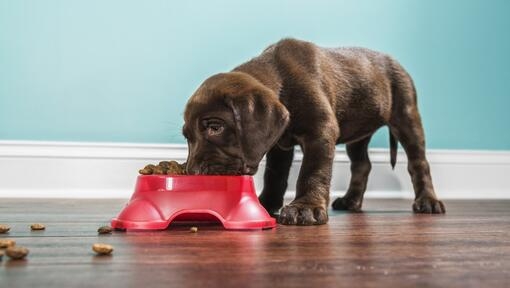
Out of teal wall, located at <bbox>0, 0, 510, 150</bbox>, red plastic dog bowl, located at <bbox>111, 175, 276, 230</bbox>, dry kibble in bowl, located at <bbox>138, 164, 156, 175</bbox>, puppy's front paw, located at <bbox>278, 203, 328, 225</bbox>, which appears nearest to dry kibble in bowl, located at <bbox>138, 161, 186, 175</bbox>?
dry kibble in bowl, located at <bbox>138, 164, 156, 175</bbox>

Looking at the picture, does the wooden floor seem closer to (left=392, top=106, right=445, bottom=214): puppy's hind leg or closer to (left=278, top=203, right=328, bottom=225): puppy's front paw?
(left=278, top=203, right=328, bottom=225): puppy's front paw

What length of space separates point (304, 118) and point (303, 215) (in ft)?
1.37

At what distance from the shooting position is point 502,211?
2.63 meters

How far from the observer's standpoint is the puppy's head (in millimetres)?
1877

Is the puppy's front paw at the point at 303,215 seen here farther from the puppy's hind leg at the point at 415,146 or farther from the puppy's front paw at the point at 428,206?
the puppy's hind leg at the point at 415,146

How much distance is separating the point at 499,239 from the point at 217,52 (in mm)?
2172

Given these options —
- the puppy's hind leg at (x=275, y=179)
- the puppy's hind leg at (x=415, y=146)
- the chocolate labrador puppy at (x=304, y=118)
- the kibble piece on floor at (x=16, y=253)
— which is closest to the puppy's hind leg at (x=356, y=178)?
the chocolate labrador puppy at (x=304, y=118)

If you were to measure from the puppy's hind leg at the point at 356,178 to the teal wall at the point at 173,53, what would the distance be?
69 cm

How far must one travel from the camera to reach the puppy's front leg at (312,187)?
188 cm

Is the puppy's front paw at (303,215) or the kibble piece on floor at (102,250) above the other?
the kibble piece on floor at (102,250)

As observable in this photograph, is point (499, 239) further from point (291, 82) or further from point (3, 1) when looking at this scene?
point (3, 1)

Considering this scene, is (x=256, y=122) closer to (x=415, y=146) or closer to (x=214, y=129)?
(x=214, y=129)

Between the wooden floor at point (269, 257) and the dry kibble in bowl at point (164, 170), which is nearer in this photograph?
the wooden floor at point (269, 257)

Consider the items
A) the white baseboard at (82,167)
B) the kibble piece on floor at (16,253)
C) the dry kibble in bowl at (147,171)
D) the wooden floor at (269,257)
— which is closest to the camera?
the wooden floor at (269,257)
